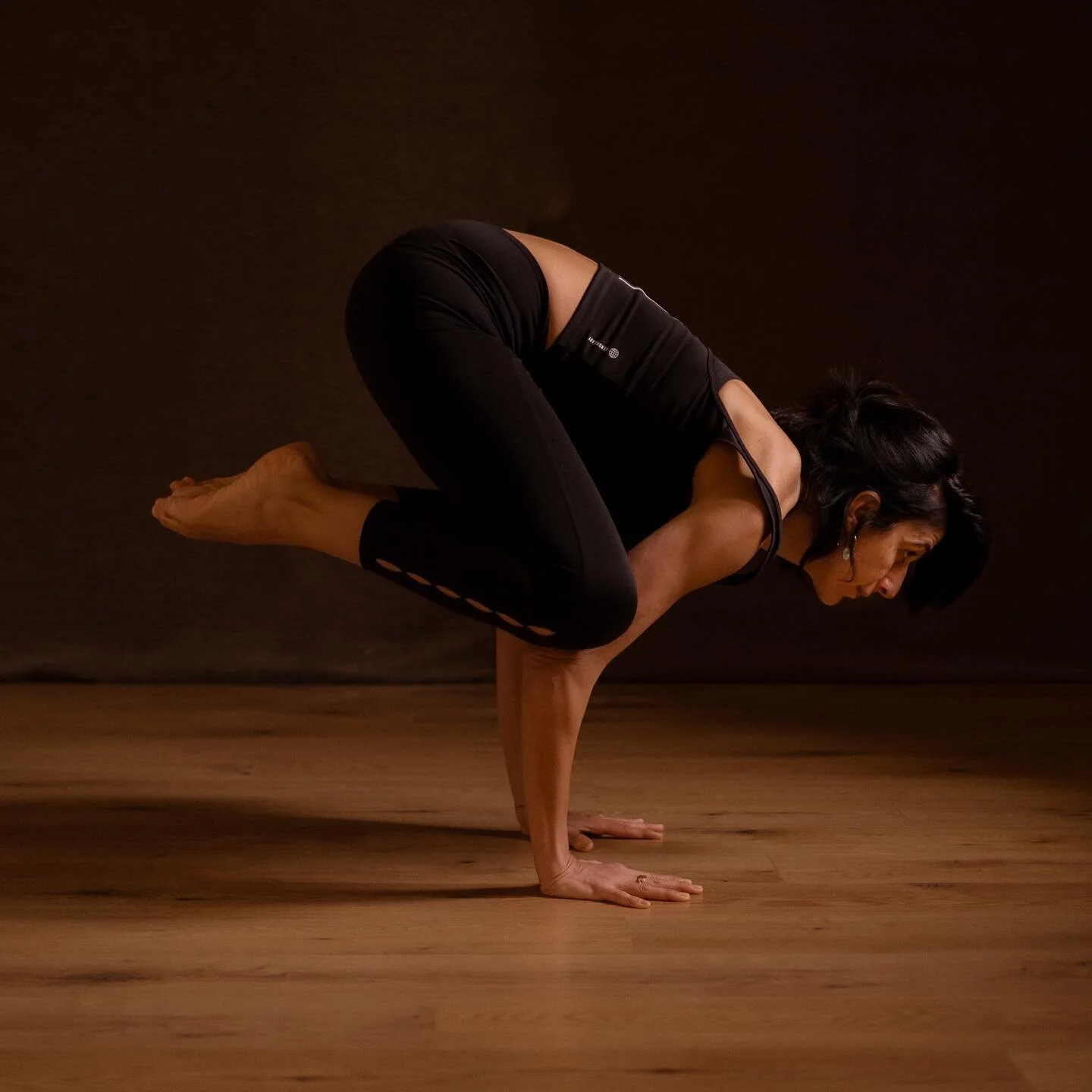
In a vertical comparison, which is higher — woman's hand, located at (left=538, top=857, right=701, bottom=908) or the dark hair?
the dark hair

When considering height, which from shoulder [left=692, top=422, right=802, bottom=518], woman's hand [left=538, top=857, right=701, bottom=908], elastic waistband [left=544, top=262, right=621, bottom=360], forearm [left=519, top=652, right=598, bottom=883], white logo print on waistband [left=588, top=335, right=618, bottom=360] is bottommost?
woman's hand [left=538, top=857, right=701, bottom=908]

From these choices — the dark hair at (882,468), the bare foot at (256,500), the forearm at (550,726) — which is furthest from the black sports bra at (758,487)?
the bare foot at (256,500)

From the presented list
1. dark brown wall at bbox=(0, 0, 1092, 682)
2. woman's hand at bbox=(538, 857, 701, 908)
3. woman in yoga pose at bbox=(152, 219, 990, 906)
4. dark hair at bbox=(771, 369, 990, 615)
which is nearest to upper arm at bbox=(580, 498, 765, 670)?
woman in yoga pose at bbox=(152, 219, 990, 906)

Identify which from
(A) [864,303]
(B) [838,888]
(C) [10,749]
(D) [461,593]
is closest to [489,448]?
(D) [461,593]

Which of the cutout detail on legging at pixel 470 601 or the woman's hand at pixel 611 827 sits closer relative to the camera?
the cutout detail on legging at pixel 470 601

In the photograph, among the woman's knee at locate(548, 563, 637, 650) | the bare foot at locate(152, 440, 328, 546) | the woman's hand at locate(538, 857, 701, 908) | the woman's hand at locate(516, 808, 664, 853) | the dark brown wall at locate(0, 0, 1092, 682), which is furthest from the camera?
the dark brown wall at locate(0, 0, 1092, 682)

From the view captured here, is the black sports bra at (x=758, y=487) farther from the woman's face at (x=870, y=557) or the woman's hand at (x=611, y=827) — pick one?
the woman's hand at (x=611, y=827)

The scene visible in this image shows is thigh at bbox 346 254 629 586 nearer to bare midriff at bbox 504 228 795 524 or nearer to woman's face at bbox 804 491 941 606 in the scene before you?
bare midriff at bbox 504 228 795 524

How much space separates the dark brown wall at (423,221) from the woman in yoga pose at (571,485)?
4.18 ft

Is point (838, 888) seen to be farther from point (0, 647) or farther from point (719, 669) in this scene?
point (0, 647)

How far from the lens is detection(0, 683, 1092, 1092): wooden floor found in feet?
4.45

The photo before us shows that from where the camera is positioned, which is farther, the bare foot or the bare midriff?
the bare foot

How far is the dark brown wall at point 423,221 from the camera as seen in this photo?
316 centimetres

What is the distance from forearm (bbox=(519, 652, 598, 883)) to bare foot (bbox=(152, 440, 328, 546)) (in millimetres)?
410
